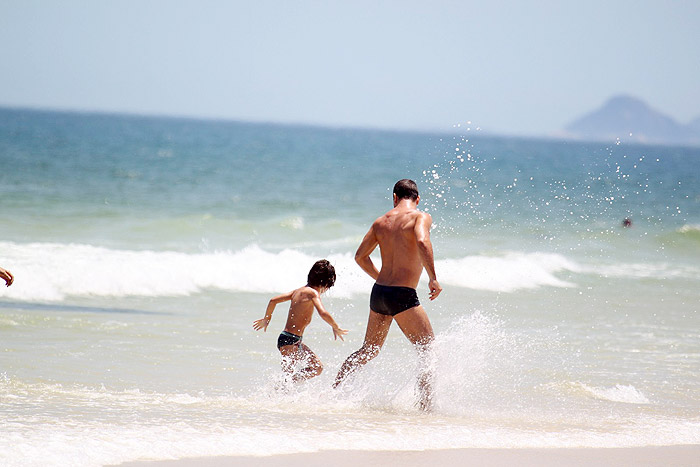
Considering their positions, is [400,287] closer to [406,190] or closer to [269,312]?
[406,190]

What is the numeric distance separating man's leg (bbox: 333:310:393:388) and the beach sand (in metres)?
1.10

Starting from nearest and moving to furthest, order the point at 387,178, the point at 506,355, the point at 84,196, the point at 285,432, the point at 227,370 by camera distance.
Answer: the point at 285,432 → the point at 227,370 → the point at 506,355 → the point at 84,196 → the point at 387,178

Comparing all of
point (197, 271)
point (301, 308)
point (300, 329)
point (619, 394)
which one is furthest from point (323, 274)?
point (197, 271)

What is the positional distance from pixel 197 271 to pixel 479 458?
7.97 meters

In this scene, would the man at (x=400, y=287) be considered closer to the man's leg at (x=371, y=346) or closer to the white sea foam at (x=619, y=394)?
the man's leg at (x=371, y=346)

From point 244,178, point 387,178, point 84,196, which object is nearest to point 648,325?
point 84,196

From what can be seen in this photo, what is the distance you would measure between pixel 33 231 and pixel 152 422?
40.4 feet

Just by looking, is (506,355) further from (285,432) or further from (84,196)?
(84,196)

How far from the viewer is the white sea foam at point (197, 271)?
11.0 m

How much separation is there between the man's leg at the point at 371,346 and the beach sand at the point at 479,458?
1.10m

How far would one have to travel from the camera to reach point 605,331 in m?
9.46

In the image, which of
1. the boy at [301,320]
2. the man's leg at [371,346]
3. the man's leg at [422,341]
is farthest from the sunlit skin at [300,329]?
the man's leg at [422,341]

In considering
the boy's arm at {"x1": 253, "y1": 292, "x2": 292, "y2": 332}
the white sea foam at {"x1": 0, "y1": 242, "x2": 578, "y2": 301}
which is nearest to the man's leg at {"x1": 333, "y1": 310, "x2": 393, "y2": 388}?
the boy's arm at {"x1": 253, "y1": 292, "x2": 292, "y2": 332}

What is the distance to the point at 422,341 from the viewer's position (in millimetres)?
5805
